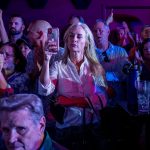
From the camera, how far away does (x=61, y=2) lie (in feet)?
15.8

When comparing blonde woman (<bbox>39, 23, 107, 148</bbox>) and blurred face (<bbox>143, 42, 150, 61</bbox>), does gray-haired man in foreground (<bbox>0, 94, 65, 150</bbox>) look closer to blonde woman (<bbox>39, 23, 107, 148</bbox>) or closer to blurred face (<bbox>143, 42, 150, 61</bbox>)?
blonde woman (<bbox>39, 23, 107, 148</bbox>)

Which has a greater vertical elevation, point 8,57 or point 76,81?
point 8,57

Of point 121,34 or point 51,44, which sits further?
point 121,34

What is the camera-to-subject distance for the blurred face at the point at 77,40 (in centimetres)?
250

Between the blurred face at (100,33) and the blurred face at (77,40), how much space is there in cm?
52

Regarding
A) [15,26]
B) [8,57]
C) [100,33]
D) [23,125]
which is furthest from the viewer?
[15,26]

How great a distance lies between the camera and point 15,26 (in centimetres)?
349

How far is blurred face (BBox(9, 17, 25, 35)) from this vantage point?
346cm

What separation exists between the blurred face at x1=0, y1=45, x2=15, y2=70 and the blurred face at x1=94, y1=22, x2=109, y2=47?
2.26ft

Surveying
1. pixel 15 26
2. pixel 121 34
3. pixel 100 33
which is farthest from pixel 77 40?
pixel 121 34

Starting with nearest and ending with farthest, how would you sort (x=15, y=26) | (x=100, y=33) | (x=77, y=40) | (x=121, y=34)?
(x=77, y=40), (x=100, y=33), (x=15, y=26), (x=121, y=34)

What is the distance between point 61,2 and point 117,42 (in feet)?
4.44

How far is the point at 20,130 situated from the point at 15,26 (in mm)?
1846

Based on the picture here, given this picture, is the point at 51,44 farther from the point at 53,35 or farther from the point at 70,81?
the point at 70,81
